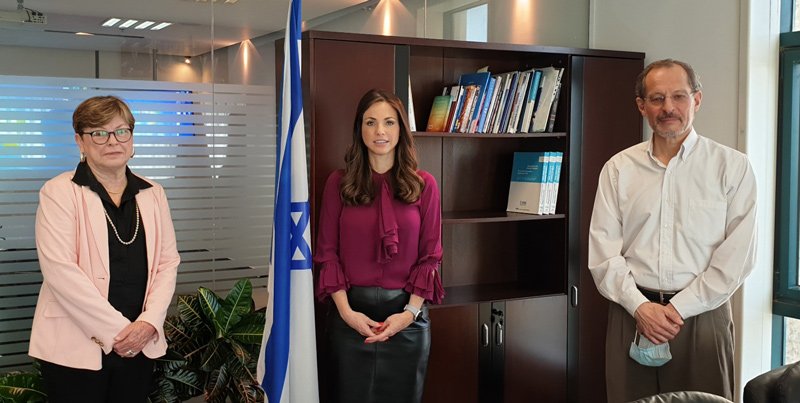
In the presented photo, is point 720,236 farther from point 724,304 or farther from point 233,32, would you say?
point 233,32

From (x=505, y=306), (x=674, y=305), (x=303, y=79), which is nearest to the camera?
(x=674, y=305)

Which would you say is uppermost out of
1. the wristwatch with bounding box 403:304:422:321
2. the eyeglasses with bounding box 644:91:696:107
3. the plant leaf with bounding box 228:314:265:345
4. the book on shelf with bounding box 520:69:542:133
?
the book on shelf with bounding box 520:69:542:133

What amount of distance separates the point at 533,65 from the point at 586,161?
1.93 feet

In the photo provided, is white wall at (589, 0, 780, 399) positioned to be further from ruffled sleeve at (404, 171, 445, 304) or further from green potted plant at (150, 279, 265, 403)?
green potted plant at (150, 279, 265, 403)

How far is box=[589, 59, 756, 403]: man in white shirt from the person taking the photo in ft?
9.52

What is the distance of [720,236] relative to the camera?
2969 mm

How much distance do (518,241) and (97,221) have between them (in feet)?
7.88

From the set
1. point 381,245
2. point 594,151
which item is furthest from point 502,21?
point 381,245

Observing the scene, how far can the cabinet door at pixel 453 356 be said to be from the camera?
13.1 feet

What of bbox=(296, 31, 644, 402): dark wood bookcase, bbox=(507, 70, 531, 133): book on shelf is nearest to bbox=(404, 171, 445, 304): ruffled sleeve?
bbox=(296, 31, 644, 402): dark wood bookcase

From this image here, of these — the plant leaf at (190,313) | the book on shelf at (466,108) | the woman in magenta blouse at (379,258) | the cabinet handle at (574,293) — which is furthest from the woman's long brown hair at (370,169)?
the cabinet handle at (574,293)

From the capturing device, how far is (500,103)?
4102mm

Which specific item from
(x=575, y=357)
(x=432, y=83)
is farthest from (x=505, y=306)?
(x=432, y=83)

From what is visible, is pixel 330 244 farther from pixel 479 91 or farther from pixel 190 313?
pixel 479 91
